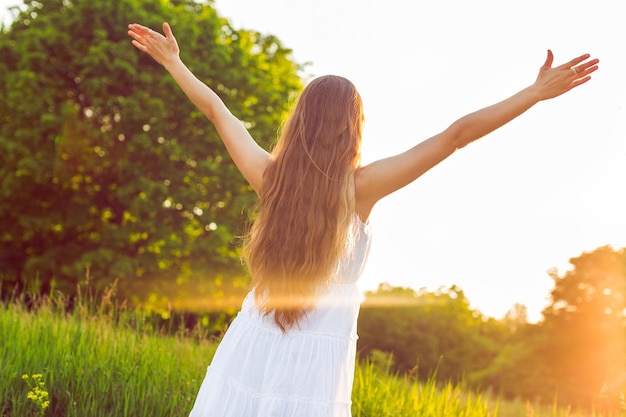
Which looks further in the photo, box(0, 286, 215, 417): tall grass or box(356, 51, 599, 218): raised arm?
box(0, 286, 215, 417): tall grass

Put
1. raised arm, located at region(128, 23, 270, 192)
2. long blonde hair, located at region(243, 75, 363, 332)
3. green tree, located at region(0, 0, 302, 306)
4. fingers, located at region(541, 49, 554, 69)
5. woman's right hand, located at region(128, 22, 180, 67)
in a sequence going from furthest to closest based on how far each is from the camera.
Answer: green tree, located at region(0, 0, 302, 306) → woman's right hand, located at region(128, 22, 180, 67) → raised arm, located at region(128, 23, 270, 192) → fingers, located at region(541, 49, 554, 69) → long blonde hair, located at region(243, 75, 363, 332)

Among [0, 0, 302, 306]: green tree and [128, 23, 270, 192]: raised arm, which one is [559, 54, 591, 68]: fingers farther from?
[0, 0, 302, 306]: green tree

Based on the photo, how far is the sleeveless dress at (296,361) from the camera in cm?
262

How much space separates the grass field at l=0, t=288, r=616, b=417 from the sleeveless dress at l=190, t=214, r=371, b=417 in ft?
7.04

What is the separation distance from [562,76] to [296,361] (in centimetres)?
157

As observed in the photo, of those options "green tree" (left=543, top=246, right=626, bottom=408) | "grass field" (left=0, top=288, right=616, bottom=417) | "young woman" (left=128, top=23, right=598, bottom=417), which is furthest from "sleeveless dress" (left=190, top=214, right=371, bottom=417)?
"green tree" (left=543, top=246, right=626, bottom=408)

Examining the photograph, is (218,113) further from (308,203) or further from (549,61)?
(549,61)

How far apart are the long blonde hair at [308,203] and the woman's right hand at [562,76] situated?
29.2 inches

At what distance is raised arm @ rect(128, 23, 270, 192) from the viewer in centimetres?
296

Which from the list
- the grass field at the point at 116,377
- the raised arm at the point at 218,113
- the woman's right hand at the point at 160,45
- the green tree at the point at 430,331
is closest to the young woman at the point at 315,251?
the raised arm at the point at 218,113

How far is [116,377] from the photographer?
17.7 feet

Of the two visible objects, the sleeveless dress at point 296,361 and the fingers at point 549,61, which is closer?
the sleeveless dress at point 296,361

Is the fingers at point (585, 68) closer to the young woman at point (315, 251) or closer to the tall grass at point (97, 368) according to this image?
the young woman at point (315, 251)

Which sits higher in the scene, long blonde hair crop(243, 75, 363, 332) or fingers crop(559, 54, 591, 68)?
fingers crop(559, 54, 591, 68)
